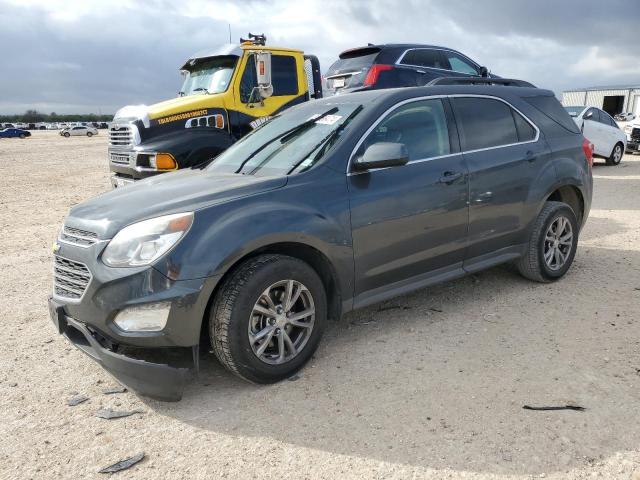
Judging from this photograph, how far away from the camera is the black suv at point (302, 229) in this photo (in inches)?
116

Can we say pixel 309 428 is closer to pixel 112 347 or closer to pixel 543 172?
pixel 112 347

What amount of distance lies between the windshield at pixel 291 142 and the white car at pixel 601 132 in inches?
520

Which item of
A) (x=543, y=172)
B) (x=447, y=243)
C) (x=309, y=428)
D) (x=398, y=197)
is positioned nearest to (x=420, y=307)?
(x=447, y=243)

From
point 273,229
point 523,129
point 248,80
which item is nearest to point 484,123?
point 523,129

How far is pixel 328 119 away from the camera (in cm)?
394

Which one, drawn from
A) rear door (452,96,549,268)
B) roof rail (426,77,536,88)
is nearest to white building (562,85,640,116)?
roof rail (426,77,536,88)

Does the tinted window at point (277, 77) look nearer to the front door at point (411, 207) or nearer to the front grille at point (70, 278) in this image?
the front door at point (411, 207)

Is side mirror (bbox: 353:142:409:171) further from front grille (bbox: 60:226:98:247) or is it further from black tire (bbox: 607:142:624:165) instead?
black tire (bbox: 607:142:624:165)

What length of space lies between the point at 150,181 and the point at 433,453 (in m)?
2.75

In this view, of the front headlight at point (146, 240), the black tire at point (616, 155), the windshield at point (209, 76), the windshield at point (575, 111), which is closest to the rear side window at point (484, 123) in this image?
the front headlight at point (146, 240)

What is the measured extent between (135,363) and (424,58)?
8.18 meters

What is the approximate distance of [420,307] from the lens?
4.53 metres

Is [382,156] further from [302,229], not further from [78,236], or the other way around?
[78,236]

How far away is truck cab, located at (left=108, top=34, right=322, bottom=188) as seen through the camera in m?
7.28
